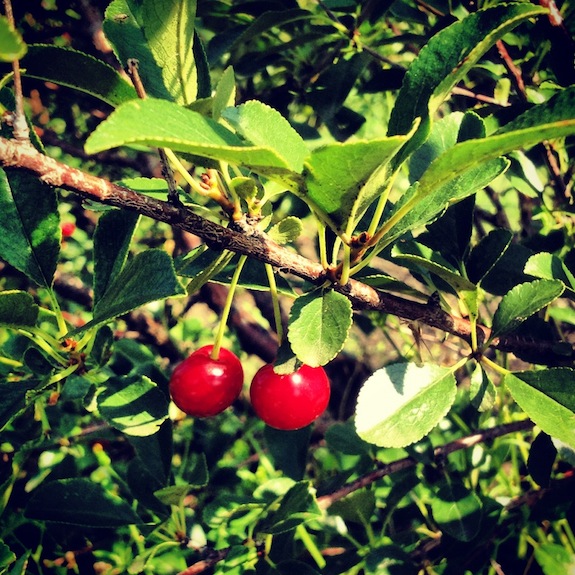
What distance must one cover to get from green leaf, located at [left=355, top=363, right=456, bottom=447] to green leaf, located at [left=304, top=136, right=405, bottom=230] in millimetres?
272

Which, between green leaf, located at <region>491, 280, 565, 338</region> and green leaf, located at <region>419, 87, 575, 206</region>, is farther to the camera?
green leaf, located at <region>491, 280, 565, 338</region>

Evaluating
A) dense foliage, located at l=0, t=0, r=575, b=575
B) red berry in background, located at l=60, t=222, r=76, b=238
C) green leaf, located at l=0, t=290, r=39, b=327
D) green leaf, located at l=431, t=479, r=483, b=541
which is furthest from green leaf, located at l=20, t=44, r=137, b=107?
red berry in background, located at l=60, t=222, r=76, b=238

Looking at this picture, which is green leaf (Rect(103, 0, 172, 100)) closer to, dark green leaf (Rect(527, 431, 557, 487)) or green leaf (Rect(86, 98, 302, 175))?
green leaf (Rect(86, 98, 302, 175))

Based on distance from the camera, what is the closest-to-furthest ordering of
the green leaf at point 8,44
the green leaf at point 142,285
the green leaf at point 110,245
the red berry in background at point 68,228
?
the green leaf at point 8,44, the green leaf at point 142,285, the green leaf at point 110,245, the red berry in background at point 68,228

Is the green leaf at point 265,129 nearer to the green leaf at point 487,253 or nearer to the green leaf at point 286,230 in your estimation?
the green leaf at point 286,230

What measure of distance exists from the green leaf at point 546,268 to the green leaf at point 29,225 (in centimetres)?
73

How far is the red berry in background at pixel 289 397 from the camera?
84 cm

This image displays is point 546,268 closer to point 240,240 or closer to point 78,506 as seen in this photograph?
point 240,240

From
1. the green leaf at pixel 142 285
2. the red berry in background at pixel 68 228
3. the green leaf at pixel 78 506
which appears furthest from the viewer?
the red berry in background at pixel 68 228

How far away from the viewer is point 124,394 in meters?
0.84

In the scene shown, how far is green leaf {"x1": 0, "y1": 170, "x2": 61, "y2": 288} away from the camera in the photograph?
30.3 inches

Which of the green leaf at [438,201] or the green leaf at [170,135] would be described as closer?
the green leaf at [170,135]

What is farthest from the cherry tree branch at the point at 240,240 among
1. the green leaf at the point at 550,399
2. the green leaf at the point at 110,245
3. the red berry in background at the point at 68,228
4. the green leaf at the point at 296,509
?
the red berry in background at the point at 68,228

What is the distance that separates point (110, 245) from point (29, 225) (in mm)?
121
